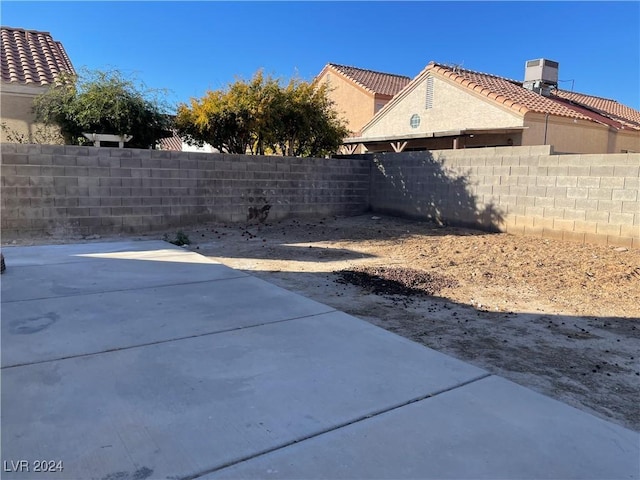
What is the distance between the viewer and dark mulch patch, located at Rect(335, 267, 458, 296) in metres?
6.01

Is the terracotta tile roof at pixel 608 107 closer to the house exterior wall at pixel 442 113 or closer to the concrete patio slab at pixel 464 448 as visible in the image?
the house exterior wall at pixel 442 113

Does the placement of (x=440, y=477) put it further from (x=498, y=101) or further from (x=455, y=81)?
(x=455, y=81)

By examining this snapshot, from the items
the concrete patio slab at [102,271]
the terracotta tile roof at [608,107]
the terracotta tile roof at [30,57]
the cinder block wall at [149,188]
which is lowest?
the concrete patio slab at [102,271]

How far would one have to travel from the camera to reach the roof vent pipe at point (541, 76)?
64.6ft

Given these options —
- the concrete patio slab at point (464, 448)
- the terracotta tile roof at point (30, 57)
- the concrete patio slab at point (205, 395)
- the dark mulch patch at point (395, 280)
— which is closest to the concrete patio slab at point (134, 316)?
the concrete patio slab at point (205, 395)

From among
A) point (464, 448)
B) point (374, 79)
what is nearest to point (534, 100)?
point (374, 79)

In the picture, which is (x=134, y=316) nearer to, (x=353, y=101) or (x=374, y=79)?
(x=353, y=101)

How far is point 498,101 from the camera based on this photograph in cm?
1655

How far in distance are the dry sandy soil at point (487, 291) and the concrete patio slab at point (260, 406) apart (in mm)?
515

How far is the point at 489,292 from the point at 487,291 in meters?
0.05

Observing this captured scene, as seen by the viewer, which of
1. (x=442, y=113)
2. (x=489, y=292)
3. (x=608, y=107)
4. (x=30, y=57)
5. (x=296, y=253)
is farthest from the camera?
(x=608, y=107)

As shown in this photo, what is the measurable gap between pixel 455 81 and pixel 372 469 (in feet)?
60.5

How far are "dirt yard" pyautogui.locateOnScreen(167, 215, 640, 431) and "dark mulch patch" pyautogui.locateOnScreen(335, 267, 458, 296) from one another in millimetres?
16

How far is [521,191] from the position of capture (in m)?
9.84
